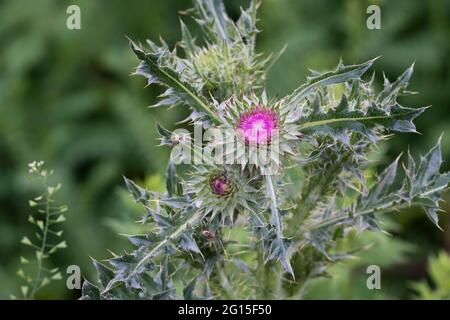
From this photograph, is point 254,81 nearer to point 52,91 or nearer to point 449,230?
point 449,230

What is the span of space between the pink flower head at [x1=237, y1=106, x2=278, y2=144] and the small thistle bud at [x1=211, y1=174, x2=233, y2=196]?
17cm

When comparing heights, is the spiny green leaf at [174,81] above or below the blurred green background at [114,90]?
below

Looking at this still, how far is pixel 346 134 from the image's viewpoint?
2375 millimetres

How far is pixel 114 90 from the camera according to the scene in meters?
6.12

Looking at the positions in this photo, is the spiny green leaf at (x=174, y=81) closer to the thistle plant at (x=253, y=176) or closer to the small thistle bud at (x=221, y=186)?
the thistle plant at (x=253, y=176)

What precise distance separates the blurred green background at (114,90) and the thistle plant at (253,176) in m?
2.31

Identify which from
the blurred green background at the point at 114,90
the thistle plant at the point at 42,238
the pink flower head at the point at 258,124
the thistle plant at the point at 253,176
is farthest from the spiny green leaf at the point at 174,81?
the blurred green background at the point at 114,90

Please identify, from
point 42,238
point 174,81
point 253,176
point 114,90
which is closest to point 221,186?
point 253,176

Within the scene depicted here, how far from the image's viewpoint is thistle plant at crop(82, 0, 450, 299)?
2.36m

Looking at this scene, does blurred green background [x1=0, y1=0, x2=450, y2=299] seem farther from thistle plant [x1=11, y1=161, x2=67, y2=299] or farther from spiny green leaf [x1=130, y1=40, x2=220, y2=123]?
spiny green leaf [x1=130, y1=40, x2=220, y2=123]

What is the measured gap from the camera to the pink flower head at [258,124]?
2.32m

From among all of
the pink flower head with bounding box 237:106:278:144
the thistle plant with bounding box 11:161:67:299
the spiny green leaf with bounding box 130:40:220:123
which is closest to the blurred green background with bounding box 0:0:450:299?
the thistle plant with bounding box 11:161:67:299
